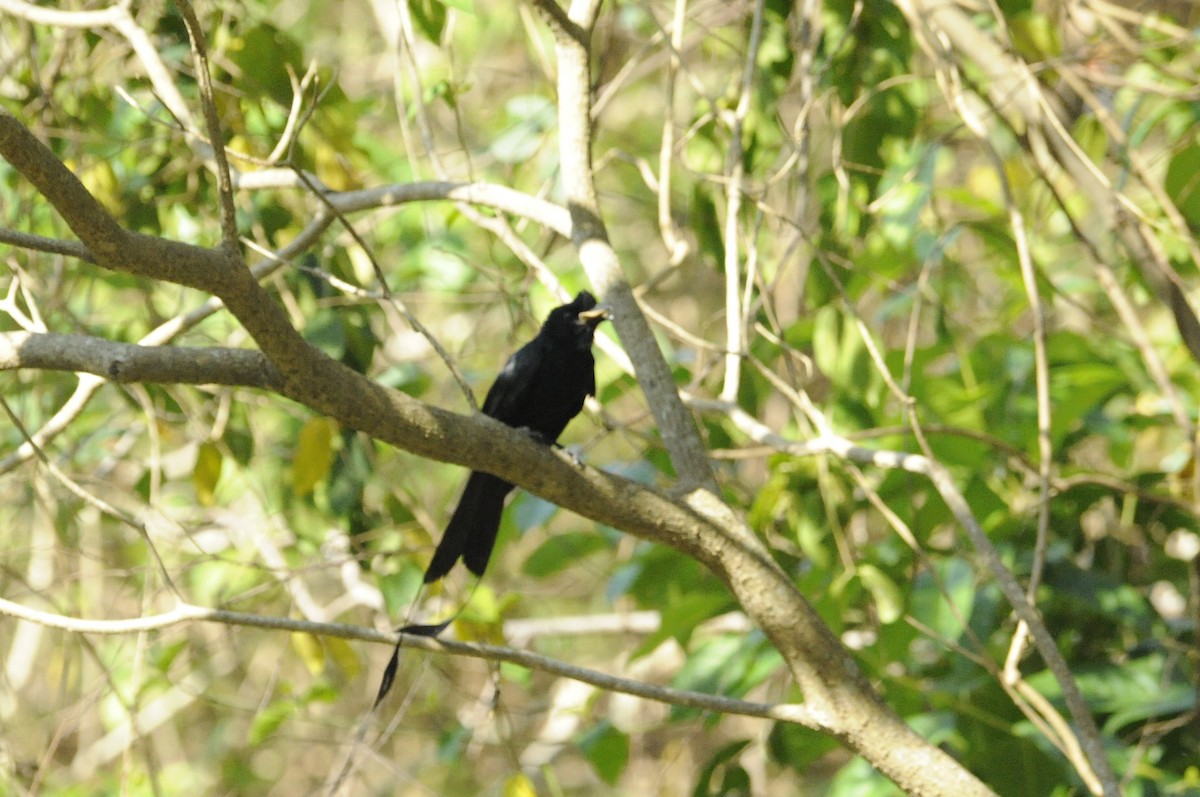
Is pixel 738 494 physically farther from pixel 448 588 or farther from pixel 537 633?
pixel 537 633

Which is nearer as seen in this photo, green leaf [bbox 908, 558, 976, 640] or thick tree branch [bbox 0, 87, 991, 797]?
thick tree branch [bbox 0, 87, 991, 797]

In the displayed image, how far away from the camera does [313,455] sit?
3131 mm

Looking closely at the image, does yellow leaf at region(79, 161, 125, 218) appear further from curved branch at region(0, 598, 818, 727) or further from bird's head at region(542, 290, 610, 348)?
curved branch at region(0, 598, 818, 727)

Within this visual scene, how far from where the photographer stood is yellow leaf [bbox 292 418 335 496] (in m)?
3.12

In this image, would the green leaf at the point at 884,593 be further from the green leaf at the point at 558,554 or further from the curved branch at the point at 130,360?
the curved branch at the point at 130,360

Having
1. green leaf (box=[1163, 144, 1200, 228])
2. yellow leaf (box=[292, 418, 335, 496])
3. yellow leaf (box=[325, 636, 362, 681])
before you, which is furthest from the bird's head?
green leaf (box=[1163, 144, 1200, 228])

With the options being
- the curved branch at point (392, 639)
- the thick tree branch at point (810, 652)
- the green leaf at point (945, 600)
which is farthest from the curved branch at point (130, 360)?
the green leaf at point (945, 600)

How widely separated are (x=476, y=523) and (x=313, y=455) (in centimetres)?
51

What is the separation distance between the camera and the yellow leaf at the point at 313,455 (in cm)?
312

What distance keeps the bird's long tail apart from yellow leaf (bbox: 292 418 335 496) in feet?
1.52

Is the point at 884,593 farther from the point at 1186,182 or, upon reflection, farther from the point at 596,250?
the point at 1186,182

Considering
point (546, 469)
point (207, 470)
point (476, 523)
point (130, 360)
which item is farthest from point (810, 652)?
point (207, 470)

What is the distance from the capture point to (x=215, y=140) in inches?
69.1

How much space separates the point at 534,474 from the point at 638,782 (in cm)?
527
